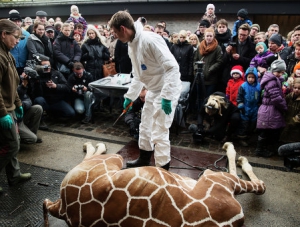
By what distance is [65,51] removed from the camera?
271 inches

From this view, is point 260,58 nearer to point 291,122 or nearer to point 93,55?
point 291,122

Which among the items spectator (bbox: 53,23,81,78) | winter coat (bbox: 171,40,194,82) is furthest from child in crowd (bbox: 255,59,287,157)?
spectator (bbox: 53,23,81,78)

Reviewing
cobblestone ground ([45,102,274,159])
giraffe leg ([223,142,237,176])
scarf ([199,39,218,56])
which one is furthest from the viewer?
scarf ([199,39,218,56])

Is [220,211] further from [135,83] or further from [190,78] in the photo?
[190,78]

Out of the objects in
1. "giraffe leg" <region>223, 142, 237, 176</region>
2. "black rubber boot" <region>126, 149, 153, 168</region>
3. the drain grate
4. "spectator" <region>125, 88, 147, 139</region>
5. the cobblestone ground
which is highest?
"spectator" <region>125, 88, 147, 139</region>

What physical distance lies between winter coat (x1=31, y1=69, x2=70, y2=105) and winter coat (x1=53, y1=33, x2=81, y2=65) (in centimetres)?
63

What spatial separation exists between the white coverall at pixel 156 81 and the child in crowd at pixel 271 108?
198 centimetres

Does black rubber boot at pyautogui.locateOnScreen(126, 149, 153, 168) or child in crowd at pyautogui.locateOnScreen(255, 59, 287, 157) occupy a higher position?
child in crowd at pyautogui.locateOnScreen(255, 59, 287, 157)

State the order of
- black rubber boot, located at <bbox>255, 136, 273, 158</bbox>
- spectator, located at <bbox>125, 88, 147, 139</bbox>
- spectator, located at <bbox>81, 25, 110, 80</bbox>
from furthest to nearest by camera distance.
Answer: spectator, located at <bbox>81, 25, 110, 80</bbox> < spectator, located at <bbox>125, 88, 147, 139</bbox> < black rubber boot, located at <bbox>255, 136, 273, 158</bbox>

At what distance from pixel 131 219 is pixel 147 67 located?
2067 millimetres

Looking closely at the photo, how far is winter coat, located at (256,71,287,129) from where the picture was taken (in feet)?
15.3

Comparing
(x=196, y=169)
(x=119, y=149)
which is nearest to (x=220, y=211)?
(x=196, y=169)

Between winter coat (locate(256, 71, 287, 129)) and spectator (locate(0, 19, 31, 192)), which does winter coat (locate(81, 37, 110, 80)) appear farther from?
winter coat (locate(256, 71, 287, 129))

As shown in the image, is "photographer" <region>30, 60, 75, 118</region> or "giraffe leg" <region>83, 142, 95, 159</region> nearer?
"giraffe leg" <region>83, 142, 95, 159</region>
